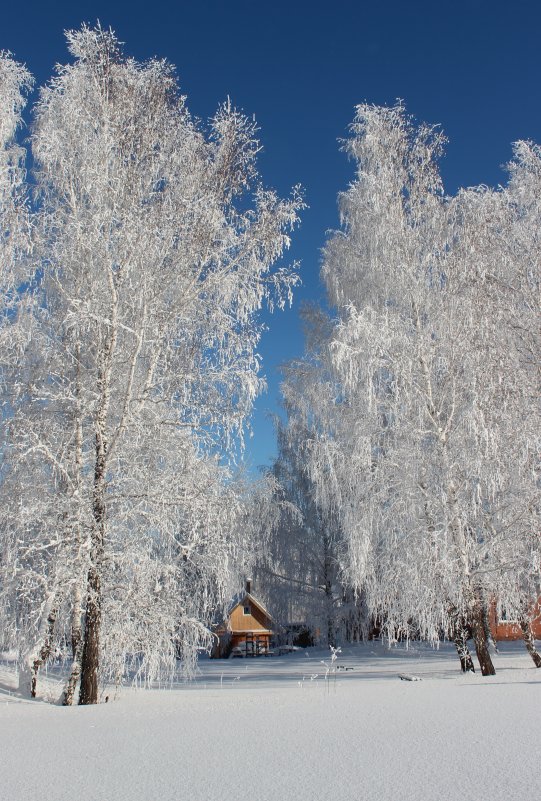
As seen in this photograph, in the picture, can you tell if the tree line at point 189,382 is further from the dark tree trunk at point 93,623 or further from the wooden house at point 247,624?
the wooden house at point 247,624

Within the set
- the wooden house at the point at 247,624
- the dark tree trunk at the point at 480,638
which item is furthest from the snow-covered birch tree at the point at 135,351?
the wooden house at the point at 247,624

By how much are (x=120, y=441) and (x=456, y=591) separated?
578 cm

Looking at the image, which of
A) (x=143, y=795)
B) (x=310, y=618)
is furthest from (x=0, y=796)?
(x=310, y=618)

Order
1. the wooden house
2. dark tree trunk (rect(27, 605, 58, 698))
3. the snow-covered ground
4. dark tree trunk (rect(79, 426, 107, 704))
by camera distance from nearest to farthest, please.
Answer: the snow-covered ground, dark tree trunk (rect(79, 426, 107, 704)), dark tree trunk (rect(27, 605, 58, 698)), the wooden house

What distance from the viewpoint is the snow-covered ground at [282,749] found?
349cm

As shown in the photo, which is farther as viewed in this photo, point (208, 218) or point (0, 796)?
point (208, 218)

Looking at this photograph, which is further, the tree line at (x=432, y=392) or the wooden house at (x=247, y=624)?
the wooden house at (x=247, y=624)

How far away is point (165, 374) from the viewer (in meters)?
9.24

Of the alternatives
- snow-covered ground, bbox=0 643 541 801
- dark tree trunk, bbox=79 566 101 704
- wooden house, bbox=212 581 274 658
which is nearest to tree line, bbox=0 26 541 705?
dark tree trunk, bbox=79 566 101 704

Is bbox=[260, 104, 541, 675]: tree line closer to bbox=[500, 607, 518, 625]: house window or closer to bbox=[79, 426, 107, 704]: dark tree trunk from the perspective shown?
bbox=[500, 607, 518, 625]: house window

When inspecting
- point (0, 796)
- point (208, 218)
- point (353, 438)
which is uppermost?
point (208, 218)

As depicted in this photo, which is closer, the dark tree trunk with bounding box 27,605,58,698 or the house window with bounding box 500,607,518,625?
the dark tree trunk with bounding box 27,605,58,698

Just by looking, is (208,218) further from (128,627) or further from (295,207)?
(128,627)

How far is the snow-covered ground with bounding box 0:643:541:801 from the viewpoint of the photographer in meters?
3.49
